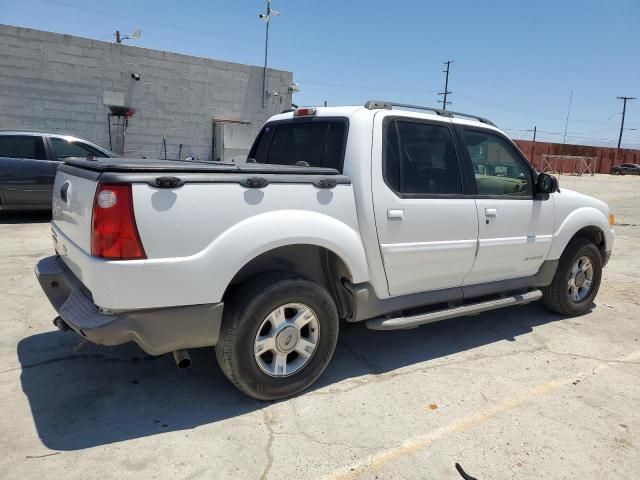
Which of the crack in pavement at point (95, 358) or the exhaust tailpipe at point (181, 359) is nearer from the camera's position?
the exhaust tailpipe at point (181, 359)

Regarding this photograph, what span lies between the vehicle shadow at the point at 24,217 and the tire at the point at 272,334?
324 inches

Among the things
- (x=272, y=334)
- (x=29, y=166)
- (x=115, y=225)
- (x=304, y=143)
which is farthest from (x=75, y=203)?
(x=29, y=166)

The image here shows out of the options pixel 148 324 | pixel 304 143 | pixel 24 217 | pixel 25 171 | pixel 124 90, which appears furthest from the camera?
pixel 124 90

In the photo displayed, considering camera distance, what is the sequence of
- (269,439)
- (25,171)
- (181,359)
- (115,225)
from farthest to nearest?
(25,171) < (181,359) < (269,439) < (115,225)

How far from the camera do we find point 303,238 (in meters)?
3.15

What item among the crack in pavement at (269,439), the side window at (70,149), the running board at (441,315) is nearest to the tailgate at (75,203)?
the crack in pavement at (269,439)

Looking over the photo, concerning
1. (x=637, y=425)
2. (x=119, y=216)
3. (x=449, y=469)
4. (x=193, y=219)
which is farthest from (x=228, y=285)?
(x=637, y=425)

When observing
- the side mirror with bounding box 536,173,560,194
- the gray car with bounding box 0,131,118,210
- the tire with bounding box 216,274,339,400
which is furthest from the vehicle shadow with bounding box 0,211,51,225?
the side mirror with bounding box 536,173,560,194

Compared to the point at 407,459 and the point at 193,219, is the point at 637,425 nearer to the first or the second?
the point at 407,459

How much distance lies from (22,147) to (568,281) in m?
9.21

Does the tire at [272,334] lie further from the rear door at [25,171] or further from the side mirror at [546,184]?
the rear door at [25,171]

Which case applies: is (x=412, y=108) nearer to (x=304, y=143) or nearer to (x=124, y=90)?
(x=304, y=143)

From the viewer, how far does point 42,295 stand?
16.9 ft

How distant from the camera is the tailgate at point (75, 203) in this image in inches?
110
